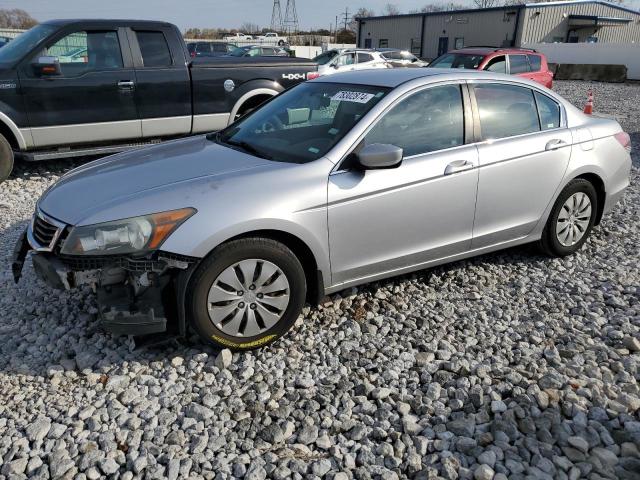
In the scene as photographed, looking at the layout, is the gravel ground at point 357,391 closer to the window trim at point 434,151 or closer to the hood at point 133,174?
the hood at point 133,174

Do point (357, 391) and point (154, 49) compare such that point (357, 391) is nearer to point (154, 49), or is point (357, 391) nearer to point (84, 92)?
point (84, 92)

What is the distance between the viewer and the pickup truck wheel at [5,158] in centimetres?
668

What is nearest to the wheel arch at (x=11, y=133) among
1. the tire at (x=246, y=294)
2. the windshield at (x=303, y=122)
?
the windshield at (x=303, y=122)

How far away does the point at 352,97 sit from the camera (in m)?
3.98

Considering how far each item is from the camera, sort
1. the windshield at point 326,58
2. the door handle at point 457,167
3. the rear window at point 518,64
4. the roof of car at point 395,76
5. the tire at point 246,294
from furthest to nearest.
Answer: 1. the windshield at point 326,58
2. the rear window at point 518,64
3. the roof of car at point 395,76
4. the door handle at point 457,167
5. the tire at point 246,294

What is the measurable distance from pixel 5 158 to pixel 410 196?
549 cm

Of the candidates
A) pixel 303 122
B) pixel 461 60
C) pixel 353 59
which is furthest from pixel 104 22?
pixel 353 59

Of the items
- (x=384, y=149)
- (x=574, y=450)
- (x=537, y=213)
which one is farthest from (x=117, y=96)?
(x=574, y=450)

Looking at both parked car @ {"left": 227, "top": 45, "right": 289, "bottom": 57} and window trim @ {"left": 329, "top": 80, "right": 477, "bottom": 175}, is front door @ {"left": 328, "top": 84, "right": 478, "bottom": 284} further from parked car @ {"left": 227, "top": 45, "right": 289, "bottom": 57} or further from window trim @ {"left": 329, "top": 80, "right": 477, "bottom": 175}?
parked car @ {"left": 227, "top": 45, "right": 289, "bottom": 57}

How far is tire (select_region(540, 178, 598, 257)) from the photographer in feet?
15.4

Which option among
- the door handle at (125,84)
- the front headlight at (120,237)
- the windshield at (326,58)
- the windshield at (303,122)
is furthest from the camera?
the windshield at (326,58)

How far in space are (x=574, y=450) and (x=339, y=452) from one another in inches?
44.9

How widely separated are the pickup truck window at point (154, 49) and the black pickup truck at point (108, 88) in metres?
0.01

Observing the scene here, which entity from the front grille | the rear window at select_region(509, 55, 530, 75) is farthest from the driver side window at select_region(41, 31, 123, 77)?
the rear window at select_region(509, 55, 530, 75)
